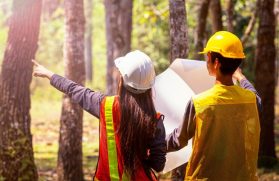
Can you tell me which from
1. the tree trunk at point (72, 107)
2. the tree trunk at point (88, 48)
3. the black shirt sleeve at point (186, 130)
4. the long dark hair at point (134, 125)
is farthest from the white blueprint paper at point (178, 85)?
the tree trunk at point (88, 48)

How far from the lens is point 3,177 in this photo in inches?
321

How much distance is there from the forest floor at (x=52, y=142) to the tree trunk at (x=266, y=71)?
0.46 m

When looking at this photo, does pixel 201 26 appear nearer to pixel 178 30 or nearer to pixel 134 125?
pixel 178 30

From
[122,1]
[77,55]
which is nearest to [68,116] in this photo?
[77,55]

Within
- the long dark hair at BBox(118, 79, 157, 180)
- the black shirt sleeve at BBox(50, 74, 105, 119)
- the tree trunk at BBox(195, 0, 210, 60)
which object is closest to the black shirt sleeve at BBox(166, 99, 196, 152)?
the long dark hair at BBox(118, 79, 157, 180)

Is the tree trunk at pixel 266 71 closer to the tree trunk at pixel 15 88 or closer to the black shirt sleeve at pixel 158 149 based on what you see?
the tree trunk at pixel 15 88

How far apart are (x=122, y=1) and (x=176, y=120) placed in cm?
1505

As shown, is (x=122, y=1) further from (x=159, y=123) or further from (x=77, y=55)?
(x=159, y=123)

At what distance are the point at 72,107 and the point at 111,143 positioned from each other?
227 inches

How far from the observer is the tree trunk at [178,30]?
7.10 m

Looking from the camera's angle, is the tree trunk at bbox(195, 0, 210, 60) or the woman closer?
the woman

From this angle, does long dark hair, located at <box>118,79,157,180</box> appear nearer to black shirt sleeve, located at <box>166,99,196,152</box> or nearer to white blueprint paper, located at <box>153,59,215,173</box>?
black shirt sleeve, located at <box>166,99,196,152</box>

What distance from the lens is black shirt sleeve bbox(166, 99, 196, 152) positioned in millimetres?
4379

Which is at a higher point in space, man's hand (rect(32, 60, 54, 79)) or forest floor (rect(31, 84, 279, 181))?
man's hand (rect(32, 60, 54, 79))
